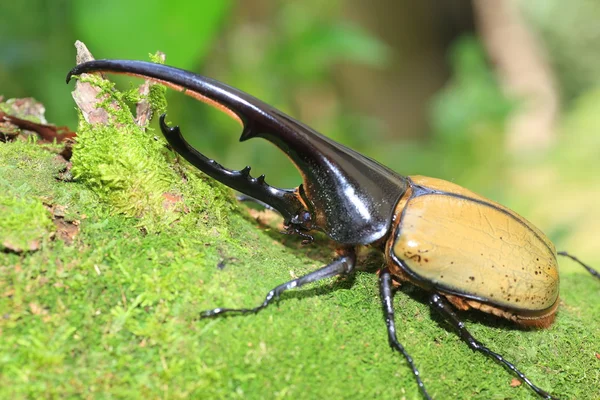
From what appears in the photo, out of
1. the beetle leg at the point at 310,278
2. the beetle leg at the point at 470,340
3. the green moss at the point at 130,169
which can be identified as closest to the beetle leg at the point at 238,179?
the green moss at the point at 130,169

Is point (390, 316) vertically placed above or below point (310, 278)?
below

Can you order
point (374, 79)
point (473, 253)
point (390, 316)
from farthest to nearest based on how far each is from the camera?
point (374, 79) < point (473, 253) < point (390, 316)

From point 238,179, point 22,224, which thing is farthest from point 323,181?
point 22,224

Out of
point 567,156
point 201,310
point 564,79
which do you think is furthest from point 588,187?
point 564,79

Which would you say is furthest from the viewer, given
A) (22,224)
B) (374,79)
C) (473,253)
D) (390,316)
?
(374,79)

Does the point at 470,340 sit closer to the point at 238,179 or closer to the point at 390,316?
the point at 390,316

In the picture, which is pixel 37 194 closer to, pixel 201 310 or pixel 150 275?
pixel 150 275

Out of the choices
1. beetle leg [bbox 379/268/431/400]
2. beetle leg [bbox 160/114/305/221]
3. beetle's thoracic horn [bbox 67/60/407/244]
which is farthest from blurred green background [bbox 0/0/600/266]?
beetle leg [bbox 379/268/431/400]
